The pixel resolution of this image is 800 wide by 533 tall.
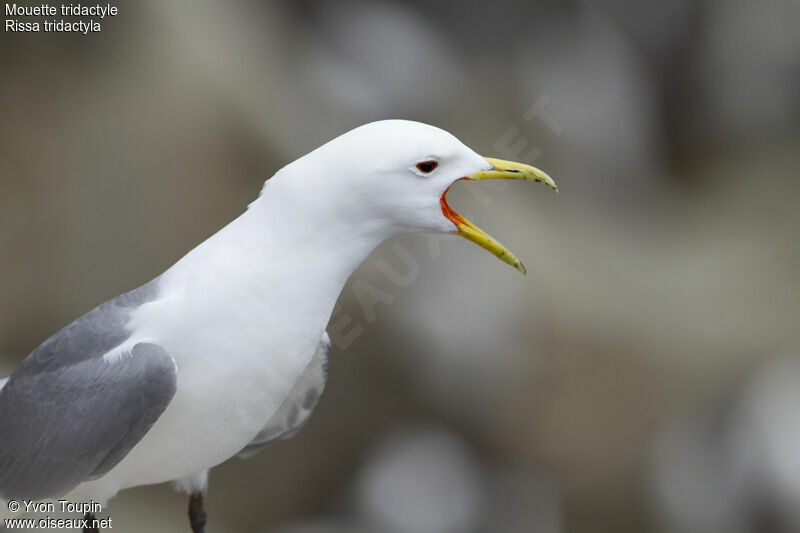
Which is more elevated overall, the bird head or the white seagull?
the bird head

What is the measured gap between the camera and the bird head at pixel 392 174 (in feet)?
2.63

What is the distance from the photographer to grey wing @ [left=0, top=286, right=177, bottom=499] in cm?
80

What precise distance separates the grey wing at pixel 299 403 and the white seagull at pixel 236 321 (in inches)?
6.6

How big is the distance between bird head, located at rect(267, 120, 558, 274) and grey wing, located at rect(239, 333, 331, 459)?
241 mm

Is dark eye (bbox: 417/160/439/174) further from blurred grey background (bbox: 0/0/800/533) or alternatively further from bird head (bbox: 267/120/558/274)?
blurred grey background (bbox: 0/0/800/533)

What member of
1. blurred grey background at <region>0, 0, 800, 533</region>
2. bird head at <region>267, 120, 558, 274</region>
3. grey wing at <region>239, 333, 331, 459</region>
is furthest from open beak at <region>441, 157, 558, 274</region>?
blurred grey background at <region>0, 0, 800, 533</region>

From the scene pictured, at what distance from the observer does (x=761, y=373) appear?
6.66ft

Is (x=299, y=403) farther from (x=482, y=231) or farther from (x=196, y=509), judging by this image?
(x=482, y=231)

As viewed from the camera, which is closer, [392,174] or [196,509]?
[392,174]

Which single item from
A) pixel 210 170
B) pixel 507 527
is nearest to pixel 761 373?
pixel 507 527

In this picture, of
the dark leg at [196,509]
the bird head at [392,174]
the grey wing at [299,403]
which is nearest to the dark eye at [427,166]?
the bird head at [392,174]

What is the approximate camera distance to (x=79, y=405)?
82 centimetres

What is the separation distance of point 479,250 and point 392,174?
3.65 ft

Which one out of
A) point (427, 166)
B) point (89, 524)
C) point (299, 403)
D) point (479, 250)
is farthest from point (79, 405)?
point (479, 250)
